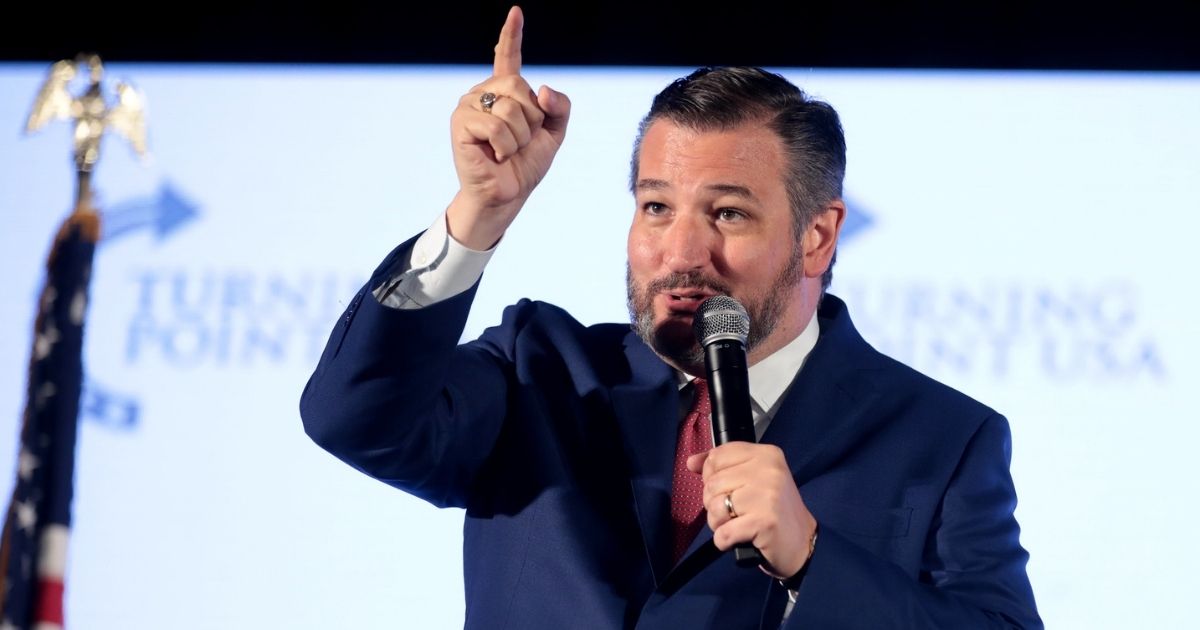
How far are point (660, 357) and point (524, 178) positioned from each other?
1.43 feet

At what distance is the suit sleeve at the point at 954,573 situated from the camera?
1.70 m

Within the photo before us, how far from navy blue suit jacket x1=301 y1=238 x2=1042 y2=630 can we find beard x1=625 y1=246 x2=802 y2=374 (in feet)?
0.25

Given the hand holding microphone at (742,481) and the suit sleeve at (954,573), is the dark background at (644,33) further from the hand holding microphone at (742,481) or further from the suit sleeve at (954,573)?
the hand holding microphone at (742,481)

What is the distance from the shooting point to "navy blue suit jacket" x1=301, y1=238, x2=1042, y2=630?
178cm

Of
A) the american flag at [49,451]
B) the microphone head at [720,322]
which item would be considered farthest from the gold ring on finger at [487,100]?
the american flag at [49,451]

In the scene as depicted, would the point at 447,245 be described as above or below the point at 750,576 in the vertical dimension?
above

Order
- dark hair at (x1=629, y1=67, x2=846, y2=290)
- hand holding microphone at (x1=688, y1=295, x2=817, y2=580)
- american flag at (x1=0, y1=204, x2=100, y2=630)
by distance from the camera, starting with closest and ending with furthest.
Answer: hand holding microphone at (x1=688, y1=295, x2=817, y2=580)
dark hair at (x1=629, y1=67, x2=846, y2=290)
american flag at (x1=0, y1=204, x2=100, y2=630)

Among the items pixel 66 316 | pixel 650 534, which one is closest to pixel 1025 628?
pixel 650 534

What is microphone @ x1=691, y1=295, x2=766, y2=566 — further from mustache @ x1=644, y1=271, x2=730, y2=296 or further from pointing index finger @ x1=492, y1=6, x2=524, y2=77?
pointing index finger @ x1=492, y1=6, x2=524, y2=77

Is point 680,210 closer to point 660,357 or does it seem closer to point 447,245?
point 660,357

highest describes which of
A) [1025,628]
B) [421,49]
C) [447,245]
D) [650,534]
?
[421,49]

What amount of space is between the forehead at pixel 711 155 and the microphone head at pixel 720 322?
1.15 feet

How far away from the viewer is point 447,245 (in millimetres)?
1801

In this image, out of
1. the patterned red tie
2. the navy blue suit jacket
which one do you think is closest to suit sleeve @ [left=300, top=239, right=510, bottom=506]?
the navy blue suit jacket
